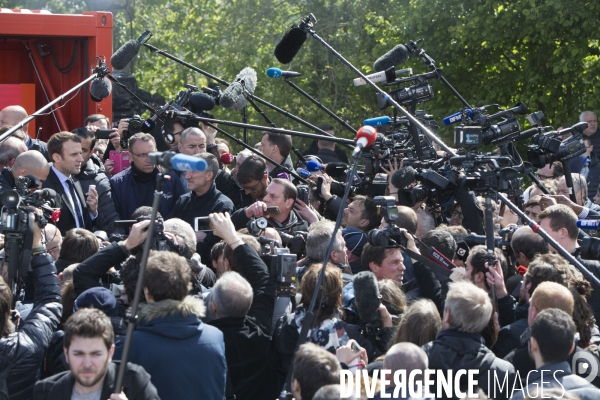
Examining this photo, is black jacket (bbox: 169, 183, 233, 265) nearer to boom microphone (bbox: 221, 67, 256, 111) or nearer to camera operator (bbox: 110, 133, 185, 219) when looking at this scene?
camera operator (bbox: 110, 133, 185, 219)

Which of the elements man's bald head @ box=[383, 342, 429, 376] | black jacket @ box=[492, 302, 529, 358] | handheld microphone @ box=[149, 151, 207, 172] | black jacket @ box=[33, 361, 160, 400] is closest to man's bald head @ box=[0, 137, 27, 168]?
black jacket @ box=[33, 361, 160, 400]

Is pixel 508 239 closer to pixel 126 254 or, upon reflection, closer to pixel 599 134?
pixel 126 254

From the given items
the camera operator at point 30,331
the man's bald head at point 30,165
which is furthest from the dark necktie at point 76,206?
the camera operator at point 30,331

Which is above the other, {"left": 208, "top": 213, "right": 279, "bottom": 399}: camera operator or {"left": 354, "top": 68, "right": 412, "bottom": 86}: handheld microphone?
{"left": 354, "top": 68, "right": 412, "bottom": 86}: handheld microphone

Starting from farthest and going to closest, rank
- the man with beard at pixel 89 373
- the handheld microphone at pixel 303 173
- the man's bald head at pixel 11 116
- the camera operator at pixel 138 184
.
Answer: the man's bald head at pixel 11 116 < the handheld microphone at pixel 303 173 < the camera operator at pixel 138 184 < the man with beard at pixel 89 373

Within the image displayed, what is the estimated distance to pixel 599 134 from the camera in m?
12.6

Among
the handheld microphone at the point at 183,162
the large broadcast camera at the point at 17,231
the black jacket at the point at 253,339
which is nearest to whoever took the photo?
the handheld microphone at the point at 183,162

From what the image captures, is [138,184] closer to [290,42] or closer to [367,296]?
[290,42]

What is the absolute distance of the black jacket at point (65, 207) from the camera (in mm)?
7746

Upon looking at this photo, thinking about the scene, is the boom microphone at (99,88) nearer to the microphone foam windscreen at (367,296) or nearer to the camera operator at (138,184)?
the camera operator at (138,184)

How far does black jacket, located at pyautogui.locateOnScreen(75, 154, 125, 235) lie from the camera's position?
311 inches

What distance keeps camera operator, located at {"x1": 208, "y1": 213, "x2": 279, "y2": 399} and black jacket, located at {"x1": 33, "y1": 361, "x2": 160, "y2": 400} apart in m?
0.95

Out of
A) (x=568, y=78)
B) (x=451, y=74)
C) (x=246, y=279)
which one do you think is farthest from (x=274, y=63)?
(x=246, y=279)

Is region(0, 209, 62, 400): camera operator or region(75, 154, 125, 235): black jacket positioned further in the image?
region(75, 154, 125, 235): black jacket
